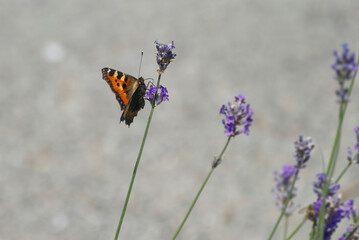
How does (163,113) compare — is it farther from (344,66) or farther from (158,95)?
(344,66)

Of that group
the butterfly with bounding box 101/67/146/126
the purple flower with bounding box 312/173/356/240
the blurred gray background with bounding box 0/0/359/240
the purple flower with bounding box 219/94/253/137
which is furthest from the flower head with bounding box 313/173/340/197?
the blurred gray background with bounding box 0/0/359/240

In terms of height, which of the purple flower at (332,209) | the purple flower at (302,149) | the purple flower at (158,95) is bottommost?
the purple flower at (332,209)

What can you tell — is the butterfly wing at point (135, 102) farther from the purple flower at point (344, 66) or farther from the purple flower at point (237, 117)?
the purple flower at point (344, 66)

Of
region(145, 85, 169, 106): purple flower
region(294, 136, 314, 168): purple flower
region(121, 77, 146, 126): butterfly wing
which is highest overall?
region(121, 77, 146, 126): butterfly wing

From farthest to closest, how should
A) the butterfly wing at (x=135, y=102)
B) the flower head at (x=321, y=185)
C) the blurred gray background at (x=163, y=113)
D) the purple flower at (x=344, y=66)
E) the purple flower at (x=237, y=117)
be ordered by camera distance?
the blurred gray background at (x=163, y=113) < the butterfly wing at (x=135, y=102) < the purple flower at (x=237, y=117) < the flower head at (x=321, y=185) < the purple flower at (x=344, y=66)

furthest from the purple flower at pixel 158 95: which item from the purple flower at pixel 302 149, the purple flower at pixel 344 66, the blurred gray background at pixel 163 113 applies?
the blurred gray background at pixel 163 113

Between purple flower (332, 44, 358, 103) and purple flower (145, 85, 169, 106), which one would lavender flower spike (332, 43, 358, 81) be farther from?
purple flower (145, 85, 169, 106)
